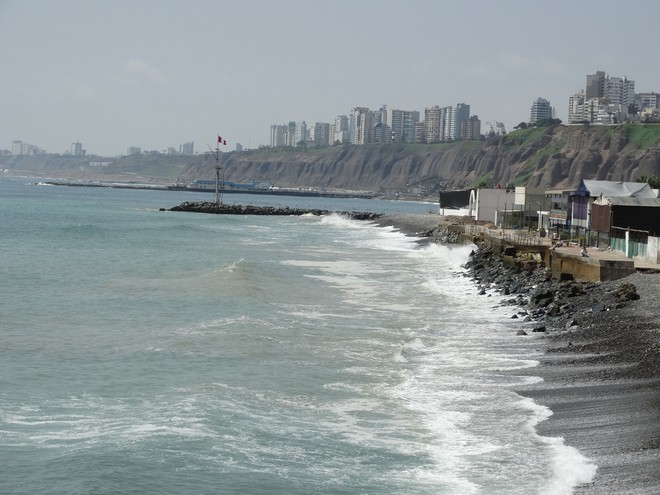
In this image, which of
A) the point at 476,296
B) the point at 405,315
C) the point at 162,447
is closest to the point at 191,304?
the point at 405,315

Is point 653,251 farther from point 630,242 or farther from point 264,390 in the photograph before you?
point 264,390

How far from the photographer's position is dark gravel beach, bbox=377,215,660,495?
12109 millimetres

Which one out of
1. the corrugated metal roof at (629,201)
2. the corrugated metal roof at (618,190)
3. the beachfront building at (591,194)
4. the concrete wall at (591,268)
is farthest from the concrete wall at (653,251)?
the corrugated metal roof at (618,190)

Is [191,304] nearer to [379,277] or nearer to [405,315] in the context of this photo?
[405,315]

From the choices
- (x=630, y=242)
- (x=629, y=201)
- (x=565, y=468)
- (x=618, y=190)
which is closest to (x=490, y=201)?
(x=618, y=190)

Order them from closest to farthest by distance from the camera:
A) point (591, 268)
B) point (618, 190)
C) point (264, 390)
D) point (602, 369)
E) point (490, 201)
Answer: point (264, 390)
point (602, 369)
point (591, 268)
point (618, 190)
point (490, 201)

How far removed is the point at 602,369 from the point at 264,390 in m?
6.13

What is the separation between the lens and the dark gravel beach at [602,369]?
1211 cm

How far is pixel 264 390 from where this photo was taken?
16797 millimetres

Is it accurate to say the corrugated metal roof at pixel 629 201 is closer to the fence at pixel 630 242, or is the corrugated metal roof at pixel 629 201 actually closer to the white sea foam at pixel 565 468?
the fence at pixel 630 242

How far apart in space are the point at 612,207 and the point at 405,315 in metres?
14.8

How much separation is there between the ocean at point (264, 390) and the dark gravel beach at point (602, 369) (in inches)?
16.0

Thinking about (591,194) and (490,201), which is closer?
(591,194)

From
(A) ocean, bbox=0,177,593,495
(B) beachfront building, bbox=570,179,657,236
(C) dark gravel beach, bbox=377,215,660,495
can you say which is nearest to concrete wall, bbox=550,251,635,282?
(C) dark gravel beach, bbox=377,215,660,495
